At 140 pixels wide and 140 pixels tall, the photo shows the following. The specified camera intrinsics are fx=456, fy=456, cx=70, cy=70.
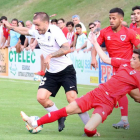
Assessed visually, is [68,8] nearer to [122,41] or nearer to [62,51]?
[122,41]

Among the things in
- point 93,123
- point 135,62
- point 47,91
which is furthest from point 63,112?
point 135,62

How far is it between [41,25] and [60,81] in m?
1.09

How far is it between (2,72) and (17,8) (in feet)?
99.7

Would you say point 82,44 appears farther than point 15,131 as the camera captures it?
Yes

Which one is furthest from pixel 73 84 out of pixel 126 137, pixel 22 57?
pixel 22 57

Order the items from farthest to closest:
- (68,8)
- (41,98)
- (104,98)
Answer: (68,8) → (41,98) → (104,98)

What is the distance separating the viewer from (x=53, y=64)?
8.43m

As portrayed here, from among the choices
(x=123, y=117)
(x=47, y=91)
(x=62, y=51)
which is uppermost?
(x=62, y=51)

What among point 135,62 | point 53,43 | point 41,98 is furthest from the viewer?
point 53,43

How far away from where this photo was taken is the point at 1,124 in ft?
28.7

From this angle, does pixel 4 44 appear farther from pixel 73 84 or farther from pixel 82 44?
pixel 73 84

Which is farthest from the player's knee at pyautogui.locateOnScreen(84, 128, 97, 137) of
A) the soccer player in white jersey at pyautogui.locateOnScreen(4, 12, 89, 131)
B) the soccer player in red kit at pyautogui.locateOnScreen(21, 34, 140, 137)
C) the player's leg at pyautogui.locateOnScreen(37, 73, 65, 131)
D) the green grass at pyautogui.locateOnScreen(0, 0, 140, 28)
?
the green grass at pyautogui.locateOnScreen(0, 0, 140, 28)

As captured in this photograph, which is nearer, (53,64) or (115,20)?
(53,64)

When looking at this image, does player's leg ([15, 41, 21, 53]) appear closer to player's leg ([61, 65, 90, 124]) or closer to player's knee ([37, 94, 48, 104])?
player's leg ([61, 65, 90, 124])
